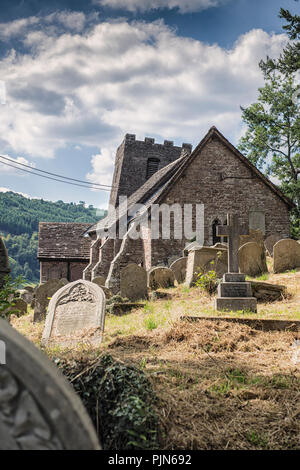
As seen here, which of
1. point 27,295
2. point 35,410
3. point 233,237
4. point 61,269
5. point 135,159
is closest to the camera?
point 35,410

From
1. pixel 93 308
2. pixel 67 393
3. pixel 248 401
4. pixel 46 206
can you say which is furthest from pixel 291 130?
pixel 46 206

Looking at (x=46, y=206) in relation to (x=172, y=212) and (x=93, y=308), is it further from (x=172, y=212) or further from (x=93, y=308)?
(x=93, y=308)

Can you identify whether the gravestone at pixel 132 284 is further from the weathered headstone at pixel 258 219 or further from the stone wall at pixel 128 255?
the weathered headstone at pixel 258 219

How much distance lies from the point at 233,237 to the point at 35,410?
7018mm

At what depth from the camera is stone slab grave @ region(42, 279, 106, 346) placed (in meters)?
5.52

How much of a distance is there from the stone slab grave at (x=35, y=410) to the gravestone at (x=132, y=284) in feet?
28.7

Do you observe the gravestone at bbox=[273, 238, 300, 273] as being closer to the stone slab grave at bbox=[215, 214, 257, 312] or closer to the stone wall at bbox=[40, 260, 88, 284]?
the stone slab grave at bbox=[215, 214, 257, 312]

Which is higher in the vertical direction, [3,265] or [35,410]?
[3,265]

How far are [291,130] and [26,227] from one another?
5662 centimetres

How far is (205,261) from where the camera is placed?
34.9 ft

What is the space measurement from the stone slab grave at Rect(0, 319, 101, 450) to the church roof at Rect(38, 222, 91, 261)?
2749 cm

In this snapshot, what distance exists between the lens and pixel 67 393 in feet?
4.58

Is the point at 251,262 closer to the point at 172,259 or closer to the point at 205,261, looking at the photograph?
the point at 205,261

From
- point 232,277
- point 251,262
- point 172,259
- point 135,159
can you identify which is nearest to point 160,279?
point 251,262
